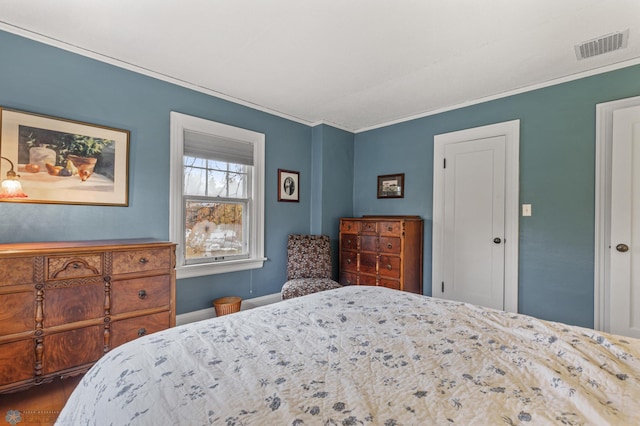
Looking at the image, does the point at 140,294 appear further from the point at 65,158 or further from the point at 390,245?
the point at 390,245

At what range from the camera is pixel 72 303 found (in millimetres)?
1936

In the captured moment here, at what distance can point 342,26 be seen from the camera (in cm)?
203

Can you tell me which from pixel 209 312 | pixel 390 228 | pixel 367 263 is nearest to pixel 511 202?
pixel 390 228

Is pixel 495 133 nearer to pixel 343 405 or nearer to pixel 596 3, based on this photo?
pixel 596 3

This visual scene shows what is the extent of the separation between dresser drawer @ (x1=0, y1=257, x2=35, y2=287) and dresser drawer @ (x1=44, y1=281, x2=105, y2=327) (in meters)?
0.13

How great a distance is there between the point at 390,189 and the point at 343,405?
343 cm

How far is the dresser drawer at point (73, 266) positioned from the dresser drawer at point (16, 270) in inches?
3.1

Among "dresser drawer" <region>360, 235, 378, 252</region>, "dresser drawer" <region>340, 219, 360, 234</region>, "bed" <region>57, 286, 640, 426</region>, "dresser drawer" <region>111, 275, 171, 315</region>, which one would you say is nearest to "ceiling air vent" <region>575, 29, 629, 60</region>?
"bed" <region>57, 286, 640, 426</region>

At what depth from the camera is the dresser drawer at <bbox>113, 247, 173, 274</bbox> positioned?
2090mm

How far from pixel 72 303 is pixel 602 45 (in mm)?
4104

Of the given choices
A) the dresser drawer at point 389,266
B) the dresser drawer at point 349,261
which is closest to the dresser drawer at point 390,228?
the dresser drawer at point 389,266

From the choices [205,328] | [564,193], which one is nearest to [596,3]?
[564,193]

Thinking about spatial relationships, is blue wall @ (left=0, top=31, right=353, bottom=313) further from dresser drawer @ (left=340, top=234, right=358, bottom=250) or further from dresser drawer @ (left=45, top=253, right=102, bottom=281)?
dresser drawer @ (left=340, top=234, right=358, bottom=250)

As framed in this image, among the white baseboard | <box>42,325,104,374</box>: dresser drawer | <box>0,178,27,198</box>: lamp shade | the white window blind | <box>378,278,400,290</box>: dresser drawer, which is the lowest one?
the white baseboard
